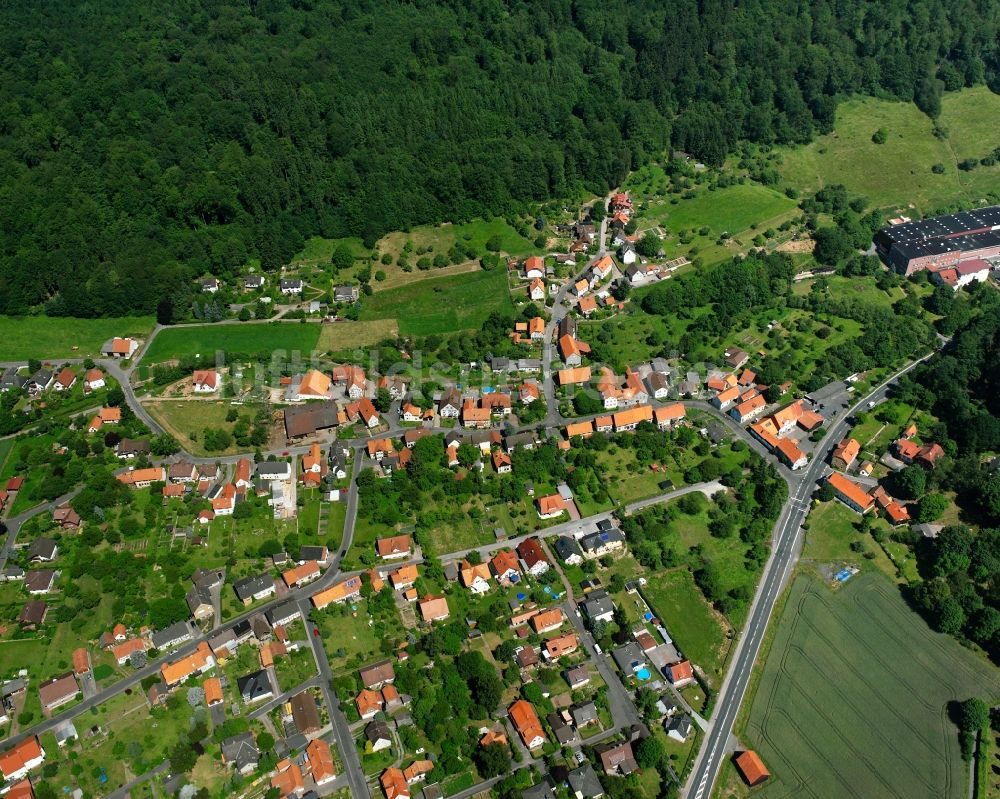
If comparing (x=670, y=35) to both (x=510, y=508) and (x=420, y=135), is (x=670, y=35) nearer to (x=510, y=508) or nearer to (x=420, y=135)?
(x=420, y=135)

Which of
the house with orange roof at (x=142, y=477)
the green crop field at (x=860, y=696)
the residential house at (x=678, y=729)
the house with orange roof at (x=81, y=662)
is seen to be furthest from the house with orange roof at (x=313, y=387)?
the green crop field at (x=860, y=696)

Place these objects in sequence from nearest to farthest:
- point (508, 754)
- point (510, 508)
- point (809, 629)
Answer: point (508, 754) → point (809, 629) → point (510, 508)

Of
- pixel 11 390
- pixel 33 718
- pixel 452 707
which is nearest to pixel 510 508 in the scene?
pixel 452 707

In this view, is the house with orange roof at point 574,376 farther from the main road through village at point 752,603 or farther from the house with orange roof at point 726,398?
the house with orange roof at point 726,398

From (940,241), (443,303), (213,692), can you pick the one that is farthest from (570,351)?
(940,241)

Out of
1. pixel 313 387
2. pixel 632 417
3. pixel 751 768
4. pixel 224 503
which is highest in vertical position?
pixel 632 417

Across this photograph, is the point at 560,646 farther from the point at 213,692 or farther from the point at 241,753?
the point at 213,692
